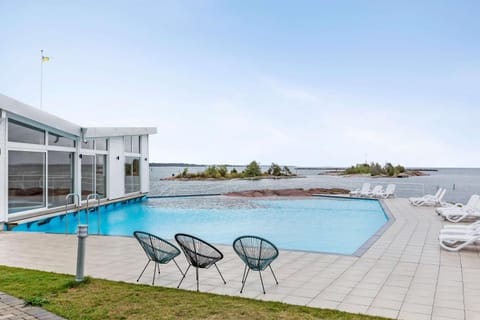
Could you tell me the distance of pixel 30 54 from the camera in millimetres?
15508

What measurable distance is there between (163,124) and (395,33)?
54.7ft

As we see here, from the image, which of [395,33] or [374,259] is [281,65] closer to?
[395,33]

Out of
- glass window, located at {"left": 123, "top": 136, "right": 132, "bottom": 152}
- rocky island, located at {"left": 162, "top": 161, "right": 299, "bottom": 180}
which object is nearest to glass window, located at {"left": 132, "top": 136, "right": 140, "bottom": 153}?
glass window, located at {"left": 123, "top": 136, "right": 132, "bottom": 152}

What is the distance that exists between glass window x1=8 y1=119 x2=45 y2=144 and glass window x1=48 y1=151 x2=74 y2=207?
2.32 ft

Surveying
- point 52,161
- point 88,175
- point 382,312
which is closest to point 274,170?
point 88,175

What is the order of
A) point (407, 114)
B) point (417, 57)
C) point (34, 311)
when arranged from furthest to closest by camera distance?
point (407, 114), point (417, 57), point (34, 311)

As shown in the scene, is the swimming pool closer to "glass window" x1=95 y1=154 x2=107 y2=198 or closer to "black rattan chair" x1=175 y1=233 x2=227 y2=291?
"glass window" x1=95 y1=154 x2=107 y2=198

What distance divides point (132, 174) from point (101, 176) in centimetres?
272

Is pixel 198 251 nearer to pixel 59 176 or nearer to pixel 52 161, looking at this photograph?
pixel 52 161

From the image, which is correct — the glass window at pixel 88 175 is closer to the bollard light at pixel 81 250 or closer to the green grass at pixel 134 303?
the green grass at pixel 134 303

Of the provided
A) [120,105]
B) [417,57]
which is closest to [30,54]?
[120,105]

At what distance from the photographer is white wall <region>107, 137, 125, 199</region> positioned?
52.0ft

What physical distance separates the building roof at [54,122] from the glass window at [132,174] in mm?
1378

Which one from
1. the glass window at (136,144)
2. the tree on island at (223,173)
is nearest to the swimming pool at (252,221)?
the glass window at (136,144)
